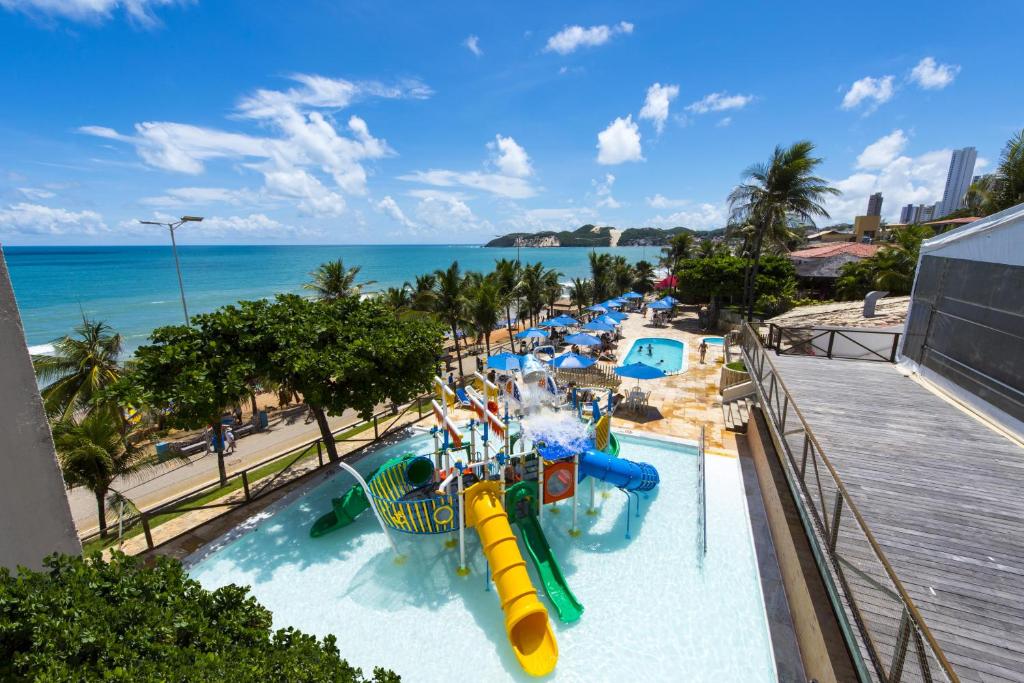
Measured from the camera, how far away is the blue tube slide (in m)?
10.8

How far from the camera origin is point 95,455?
34.2 feet

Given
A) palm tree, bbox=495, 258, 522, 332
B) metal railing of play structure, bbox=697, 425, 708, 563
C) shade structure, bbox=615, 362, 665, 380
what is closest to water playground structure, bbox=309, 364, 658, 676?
metal railing of play structure, bbox=697, 425, 708, 563

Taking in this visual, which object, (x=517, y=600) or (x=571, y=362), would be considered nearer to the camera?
(x=517, y=600)

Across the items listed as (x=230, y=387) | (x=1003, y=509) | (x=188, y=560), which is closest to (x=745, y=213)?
(x=1003, y=509)

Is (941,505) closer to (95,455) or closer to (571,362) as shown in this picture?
(571,362)

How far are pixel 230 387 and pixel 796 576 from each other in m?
12.5

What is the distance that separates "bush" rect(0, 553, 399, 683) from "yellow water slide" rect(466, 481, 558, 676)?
4363 millimetres

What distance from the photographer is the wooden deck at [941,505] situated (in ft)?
15.4

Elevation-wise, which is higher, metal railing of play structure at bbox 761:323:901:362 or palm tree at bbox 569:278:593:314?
metal railing of play structure at bbox 761:323:901:362

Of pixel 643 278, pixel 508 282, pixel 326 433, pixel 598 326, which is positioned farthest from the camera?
pixel 643 278

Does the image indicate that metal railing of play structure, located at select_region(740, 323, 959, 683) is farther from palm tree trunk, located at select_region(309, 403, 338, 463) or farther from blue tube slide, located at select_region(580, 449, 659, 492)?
palm tree trunk, located at select_region(309, 403, 338, 463)

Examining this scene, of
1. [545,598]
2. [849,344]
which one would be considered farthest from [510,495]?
[849,344]

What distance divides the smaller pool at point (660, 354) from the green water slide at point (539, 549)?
15.9 metres

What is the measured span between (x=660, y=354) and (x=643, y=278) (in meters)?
36.6
